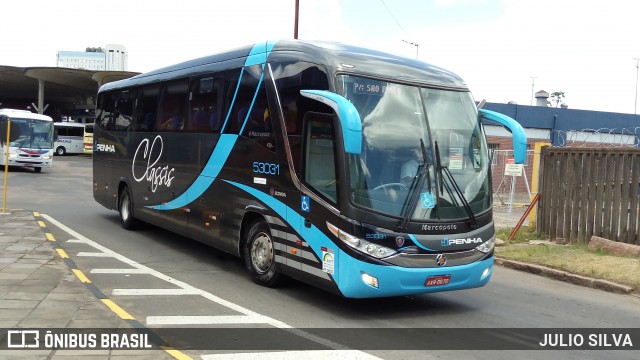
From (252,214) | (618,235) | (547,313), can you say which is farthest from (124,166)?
(618,235)

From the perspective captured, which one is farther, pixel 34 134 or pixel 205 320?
pixel 34 134

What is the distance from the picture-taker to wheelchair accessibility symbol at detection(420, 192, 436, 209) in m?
6.48

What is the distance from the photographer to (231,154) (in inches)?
337

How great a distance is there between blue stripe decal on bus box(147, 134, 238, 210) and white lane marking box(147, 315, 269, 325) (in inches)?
118

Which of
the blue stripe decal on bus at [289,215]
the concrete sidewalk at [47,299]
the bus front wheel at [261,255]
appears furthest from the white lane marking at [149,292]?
the blue stripe decal on bus at [289,215]

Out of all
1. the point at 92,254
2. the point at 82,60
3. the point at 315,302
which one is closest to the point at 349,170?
the point at 315,302

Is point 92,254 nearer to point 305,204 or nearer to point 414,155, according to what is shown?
point 305,204

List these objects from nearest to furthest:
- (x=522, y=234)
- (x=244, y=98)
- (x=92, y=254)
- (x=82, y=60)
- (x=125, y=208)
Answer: (x=244, y=98), (x=92, y=254), (x=522, y=234), (x=125, y=208), (x=82, y=60)

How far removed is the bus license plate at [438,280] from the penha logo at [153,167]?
5889 millimetres

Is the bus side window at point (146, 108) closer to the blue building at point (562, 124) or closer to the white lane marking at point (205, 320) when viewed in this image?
the white lane marking at point (205, 320)

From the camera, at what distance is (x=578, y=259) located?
10.3m

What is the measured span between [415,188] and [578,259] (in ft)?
18.2

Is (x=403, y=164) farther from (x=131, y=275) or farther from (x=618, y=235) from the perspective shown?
(x=618, y=235)

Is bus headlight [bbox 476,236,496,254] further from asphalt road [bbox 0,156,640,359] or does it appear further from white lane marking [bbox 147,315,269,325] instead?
white lane marking [bbox 147,315,269,325]
